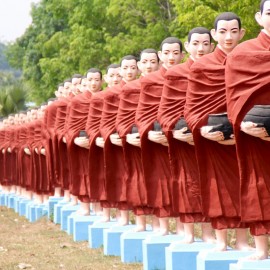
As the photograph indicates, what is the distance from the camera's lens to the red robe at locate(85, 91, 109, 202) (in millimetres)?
12688

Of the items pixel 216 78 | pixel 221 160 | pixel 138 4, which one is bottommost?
pixel 221 160

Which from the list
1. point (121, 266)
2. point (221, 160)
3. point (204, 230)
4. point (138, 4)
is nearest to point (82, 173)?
point (121, 266)

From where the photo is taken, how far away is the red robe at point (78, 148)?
13.8 metres

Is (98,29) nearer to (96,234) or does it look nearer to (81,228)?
(81,228)

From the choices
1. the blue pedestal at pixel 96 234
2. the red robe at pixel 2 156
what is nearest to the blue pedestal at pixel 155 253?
the blue pedestal at pixel 96 234

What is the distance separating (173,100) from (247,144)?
1831 mm

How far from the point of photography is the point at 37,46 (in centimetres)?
3928

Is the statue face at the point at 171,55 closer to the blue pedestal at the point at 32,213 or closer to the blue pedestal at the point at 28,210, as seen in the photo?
the blue pedestal at the point at 32,213

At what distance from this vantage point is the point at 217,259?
27.5ft

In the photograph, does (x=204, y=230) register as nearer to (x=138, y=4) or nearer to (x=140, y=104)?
(x=140, y=104)

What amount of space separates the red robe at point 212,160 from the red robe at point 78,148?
5307 millimetres

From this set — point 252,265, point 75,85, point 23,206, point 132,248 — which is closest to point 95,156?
point 132,248

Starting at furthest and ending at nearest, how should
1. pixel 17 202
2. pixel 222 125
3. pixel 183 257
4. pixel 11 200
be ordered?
pixel 11 200
pixel 17 202
pixel 183 257
pixel 222 125

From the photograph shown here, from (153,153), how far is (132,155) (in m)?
0.88
